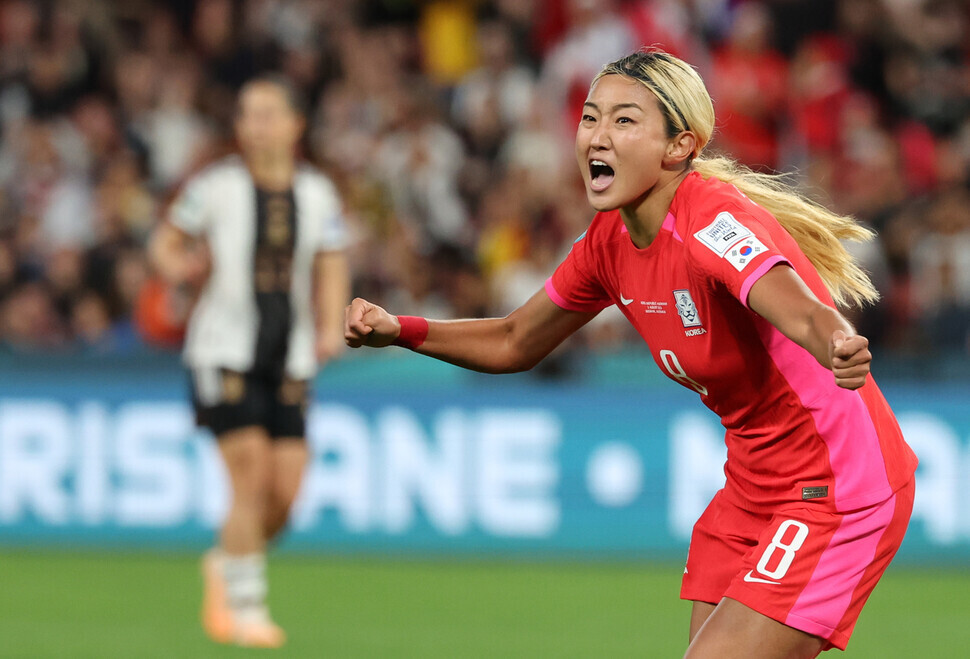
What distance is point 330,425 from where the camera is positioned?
9312 millimetres

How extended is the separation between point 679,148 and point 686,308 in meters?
0.43

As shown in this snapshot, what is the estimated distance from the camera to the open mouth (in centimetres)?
381

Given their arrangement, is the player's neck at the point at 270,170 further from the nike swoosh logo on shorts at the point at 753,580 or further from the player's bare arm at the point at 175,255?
the nike swoosh logo on shorts at the point at 753,580

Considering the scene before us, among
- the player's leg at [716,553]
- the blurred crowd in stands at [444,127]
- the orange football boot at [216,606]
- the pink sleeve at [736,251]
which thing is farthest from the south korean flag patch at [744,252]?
the blurred crowd in stands at [444,127]

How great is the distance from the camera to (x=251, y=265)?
23.6 feet

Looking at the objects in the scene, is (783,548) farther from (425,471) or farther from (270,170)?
(425,471)

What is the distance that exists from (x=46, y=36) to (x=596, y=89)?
1035cm

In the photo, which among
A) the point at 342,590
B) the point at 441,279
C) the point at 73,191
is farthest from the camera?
the point at 73,191

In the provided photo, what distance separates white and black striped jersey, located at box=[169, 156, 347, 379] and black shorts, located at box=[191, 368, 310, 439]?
58 millimetres

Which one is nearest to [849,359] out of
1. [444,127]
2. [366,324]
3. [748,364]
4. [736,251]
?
[736,251]

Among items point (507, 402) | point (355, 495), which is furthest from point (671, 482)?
point (355, 495)

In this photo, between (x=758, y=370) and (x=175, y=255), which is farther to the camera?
(x=175, y=255)

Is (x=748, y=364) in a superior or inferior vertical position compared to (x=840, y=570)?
superior

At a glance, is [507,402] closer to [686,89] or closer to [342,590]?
[342,590]
